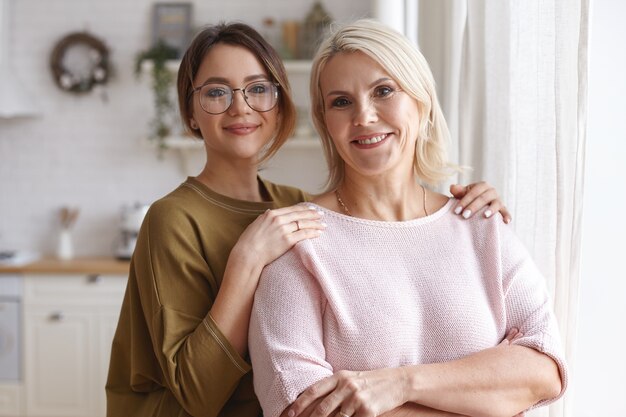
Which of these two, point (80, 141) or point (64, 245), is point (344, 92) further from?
point (80, 141)

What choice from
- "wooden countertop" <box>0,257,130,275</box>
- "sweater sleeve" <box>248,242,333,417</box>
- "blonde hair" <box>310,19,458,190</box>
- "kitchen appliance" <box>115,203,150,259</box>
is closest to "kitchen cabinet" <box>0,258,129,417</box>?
"wooden countertop" <box>0,257,130,275</box>

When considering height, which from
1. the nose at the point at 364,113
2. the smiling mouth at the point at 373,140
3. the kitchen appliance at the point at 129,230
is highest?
the nose at the point at 364,113

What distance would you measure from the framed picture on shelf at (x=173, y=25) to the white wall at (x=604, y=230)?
3665 mm

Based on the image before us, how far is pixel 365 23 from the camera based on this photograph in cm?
182

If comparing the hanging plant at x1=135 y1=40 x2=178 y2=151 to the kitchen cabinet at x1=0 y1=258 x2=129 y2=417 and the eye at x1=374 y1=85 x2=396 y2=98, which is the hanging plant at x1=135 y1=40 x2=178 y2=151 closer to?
the kitchen cabinet at x1=0 y1=258 x2=129 y2=417

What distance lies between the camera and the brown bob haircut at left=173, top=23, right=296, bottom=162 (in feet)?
6.72

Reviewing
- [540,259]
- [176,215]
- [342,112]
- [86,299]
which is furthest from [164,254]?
[86,299]

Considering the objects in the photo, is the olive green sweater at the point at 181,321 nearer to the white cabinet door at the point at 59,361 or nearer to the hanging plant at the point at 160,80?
the white cabinet door at the point at 59,361

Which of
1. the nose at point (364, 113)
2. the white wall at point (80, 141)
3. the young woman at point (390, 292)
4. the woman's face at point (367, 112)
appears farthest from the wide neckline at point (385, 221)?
the white wall at point (80, 141)

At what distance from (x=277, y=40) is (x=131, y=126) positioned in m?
1.12

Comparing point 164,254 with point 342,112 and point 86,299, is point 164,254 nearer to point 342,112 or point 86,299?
point 342,112

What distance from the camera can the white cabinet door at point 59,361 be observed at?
473cm

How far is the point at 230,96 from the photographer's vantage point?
6.64 feet

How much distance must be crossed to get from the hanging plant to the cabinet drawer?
935 mm
